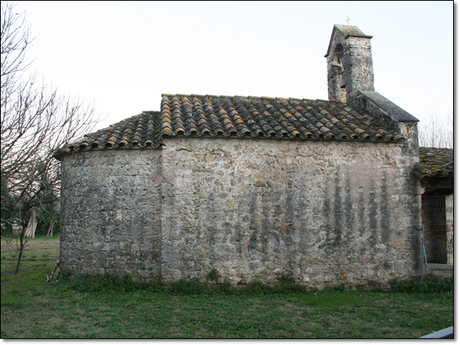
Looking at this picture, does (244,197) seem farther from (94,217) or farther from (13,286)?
(13,286)

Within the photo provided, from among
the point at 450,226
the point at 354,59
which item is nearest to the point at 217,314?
the point at 450,226

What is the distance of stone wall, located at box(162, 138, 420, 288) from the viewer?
750 centimetres

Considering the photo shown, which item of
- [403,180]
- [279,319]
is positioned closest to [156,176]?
[279,319]

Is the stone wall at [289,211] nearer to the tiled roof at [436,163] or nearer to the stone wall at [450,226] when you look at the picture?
the tiled roof at [436,163]

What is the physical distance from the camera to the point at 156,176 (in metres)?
7.75

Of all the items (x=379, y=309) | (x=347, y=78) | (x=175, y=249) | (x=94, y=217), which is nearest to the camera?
(x=379, y=309)

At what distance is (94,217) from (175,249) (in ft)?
6.85

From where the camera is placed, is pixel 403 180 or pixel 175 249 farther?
pixel 403 180

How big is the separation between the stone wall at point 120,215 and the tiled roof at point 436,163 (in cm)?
625

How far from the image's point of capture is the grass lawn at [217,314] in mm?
5371

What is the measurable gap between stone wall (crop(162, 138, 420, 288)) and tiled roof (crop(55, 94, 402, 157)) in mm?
246

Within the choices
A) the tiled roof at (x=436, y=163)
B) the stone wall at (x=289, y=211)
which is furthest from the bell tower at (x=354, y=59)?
the stone wall at (x=289, y=211)

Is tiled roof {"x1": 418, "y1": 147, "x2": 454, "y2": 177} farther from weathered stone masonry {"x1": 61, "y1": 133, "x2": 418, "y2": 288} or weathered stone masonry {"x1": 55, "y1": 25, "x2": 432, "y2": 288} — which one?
weathered stone masonry {"x1": 61, "y1": 133, "x2": 418, "y2": 288}

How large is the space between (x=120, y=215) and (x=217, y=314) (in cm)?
317
